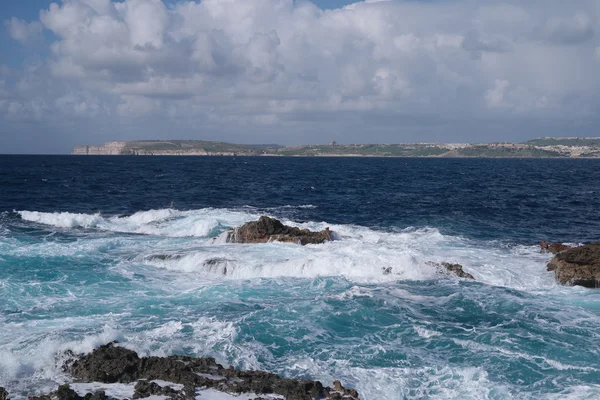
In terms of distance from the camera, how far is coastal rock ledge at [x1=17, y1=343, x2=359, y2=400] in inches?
467

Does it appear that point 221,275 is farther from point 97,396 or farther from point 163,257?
point 97,396

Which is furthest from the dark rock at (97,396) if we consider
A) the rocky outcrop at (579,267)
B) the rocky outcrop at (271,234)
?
the rocky outcrop at (579,267)

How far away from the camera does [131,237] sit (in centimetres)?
3444

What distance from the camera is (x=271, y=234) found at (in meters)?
30.8

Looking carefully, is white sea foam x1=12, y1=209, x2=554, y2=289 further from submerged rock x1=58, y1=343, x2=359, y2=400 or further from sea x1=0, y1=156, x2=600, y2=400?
submerged rock x1=58, y1=343, x2=359, y2=400

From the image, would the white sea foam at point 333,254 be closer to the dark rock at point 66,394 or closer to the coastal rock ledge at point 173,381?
the coastal rock ledge at point 173,381

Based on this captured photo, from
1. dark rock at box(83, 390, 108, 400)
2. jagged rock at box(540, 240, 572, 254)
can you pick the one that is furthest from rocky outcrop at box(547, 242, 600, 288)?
dark rock at box(83, 390, 108, 400)

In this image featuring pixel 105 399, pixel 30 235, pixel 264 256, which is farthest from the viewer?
pixel 30 235

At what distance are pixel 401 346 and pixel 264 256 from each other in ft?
40.7

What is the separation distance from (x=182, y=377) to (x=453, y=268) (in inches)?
620

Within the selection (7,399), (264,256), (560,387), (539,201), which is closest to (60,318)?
(7,399)

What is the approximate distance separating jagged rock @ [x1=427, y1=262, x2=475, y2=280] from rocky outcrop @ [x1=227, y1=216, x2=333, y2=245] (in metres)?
7.91

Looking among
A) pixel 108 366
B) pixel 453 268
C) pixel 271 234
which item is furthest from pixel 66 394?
pixel 271 234

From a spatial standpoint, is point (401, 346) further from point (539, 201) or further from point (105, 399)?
point (539, 201)
